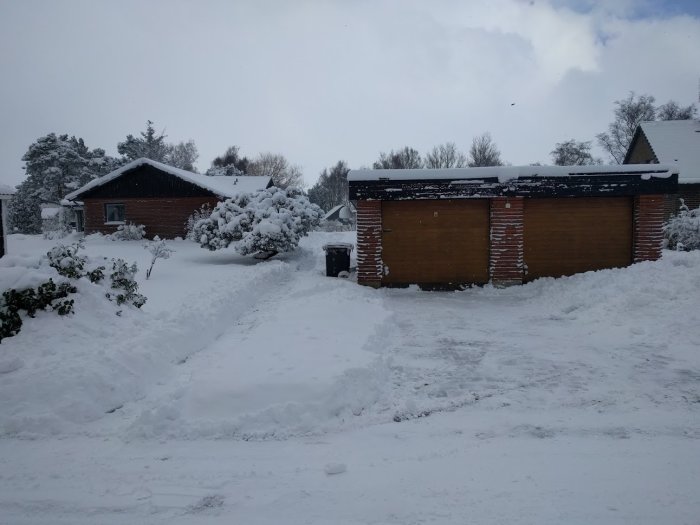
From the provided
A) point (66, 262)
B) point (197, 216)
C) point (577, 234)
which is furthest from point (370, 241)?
point (197, 216)

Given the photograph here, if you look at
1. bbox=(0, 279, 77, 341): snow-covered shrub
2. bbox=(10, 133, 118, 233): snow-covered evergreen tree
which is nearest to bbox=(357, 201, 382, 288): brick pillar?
bbox=(0, 279, 77, 341): snow-covered shrub

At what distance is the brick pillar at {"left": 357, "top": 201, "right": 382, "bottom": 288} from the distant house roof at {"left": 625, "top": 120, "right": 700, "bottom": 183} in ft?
69.5

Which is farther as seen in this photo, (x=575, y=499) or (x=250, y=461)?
(x=250, y=461)

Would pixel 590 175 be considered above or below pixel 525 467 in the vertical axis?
above

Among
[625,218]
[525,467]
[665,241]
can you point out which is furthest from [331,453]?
[665,241]

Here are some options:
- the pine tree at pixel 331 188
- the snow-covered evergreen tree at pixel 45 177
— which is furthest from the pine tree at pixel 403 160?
the snow-covered evergreen tree at pixel 45 177

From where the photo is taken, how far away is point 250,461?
417 cm

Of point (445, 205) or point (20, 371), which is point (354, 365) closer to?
point (20, 371)

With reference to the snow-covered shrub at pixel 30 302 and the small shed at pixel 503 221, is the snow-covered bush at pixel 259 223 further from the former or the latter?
the snow-covered shrub at pixel 30 302

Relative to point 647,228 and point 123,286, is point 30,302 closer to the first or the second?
point 123,286

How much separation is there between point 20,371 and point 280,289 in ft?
26.7

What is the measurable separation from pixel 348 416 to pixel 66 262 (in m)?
5.62

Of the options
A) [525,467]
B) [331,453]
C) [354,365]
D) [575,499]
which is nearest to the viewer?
[575,499]

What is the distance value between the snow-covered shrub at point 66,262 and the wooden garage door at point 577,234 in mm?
10860
